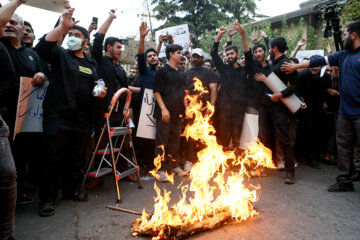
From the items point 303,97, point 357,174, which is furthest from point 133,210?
point 303,97

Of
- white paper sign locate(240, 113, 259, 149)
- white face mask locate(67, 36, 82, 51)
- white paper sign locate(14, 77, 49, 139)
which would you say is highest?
white face mask locate(67, 36, 82, 51)

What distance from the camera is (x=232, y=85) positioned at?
5.88 m

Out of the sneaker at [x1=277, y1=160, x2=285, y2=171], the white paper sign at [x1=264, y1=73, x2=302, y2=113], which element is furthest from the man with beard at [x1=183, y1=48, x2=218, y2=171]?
the sneaker at [x1=277, y1=160, x2=285, y2=171]

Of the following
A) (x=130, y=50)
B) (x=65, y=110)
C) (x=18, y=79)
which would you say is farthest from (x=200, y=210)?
(x=130, y=50)

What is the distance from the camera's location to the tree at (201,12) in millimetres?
22953

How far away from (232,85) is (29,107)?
156 inches

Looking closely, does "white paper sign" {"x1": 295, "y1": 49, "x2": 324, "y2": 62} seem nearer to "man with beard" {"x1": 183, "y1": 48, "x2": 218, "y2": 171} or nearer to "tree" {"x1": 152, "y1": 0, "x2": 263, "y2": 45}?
"man with beard" {"x1": 183, "y1": 48, "x2": 218, "y2": 171}

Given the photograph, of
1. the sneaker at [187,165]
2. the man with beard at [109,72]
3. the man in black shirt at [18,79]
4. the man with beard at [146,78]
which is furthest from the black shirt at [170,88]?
the man in black shirt at [18,79]

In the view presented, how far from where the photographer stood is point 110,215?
343cm

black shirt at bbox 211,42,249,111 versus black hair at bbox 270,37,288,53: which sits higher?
black hair at bbox 270,37,288,53

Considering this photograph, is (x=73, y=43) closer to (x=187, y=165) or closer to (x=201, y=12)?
(x=187, y=165)

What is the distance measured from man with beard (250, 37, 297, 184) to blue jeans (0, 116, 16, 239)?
4.35m

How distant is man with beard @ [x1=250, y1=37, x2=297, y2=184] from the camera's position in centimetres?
503

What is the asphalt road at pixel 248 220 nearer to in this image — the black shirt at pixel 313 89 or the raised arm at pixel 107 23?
the black shirt at pixel 313 89
